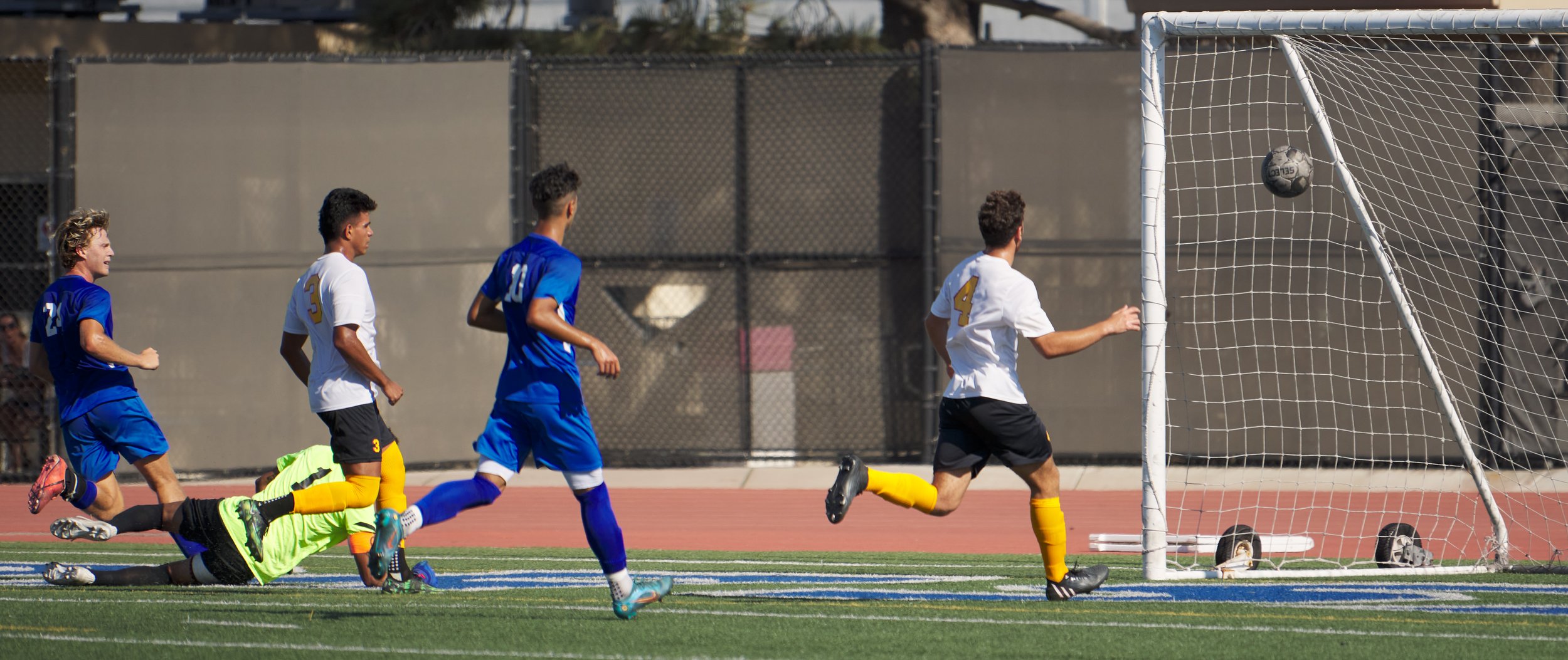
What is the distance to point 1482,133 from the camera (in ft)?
42.9

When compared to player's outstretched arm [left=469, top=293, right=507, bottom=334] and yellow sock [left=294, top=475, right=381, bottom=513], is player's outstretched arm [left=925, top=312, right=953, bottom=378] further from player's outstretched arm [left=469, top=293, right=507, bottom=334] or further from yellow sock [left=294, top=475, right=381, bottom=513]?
yellow sock [left=294, top=475, right=381, bottom=513]

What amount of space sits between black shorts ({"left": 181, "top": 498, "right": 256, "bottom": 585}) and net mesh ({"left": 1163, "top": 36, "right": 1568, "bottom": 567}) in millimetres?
8059

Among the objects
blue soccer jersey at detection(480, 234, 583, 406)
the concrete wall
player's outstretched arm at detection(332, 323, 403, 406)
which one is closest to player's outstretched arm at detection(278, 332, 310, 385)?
player's outstretched arm at detection(332, 323, 403, 406)

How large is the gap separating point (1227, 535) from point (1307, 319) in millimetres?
6198

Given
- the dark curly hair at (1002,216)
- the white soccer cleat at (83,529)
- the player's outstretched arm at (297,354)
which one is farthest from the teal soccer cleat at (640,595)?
the white soccer cleat at (83,529)

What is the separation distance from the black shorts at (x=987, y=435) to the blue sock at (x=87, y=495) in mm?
4077

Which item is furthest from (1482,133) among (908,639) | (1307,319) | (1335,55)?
(908,639)

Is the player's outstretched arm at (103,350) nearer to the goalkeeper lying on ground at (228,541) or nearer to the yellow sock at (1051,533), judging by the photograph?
the goalkeeper lying on ground at (228,541)

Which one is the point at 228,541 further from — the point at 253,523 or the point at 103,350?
the point at 103,350

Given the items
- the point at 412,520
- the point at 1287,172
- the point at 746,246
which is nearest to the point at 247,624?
the point at 412,520

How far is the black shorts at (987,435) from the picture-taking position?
6.50 metres

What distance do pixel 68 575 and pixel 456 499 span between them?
7.37ft

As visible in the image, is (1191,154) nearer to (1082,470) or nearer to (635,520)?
(1082,470)

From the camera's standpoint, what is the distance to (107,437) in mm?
7395
